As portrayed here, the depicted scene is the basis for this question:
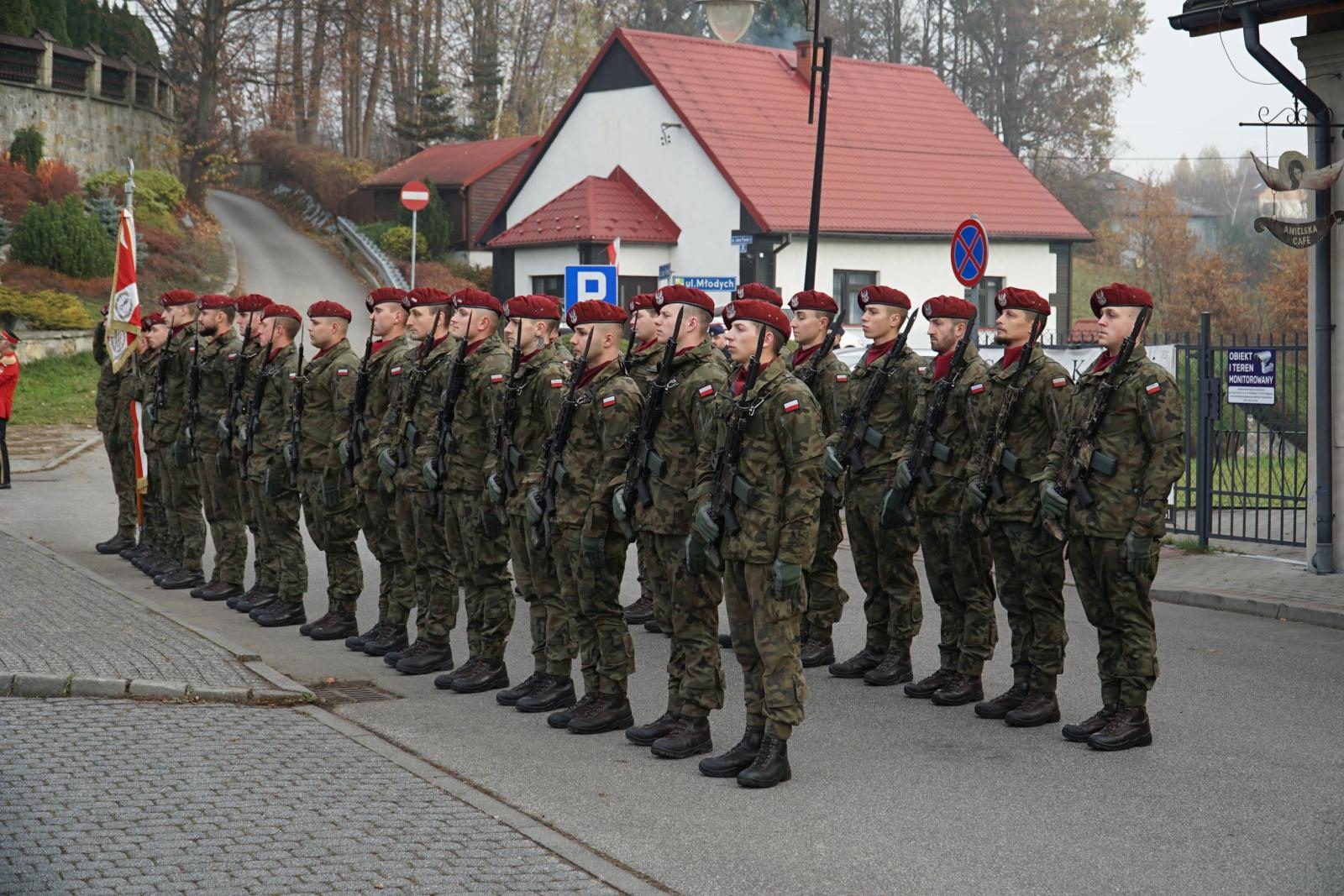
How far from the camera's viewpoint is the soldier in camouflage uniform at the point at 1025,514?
26.2ft

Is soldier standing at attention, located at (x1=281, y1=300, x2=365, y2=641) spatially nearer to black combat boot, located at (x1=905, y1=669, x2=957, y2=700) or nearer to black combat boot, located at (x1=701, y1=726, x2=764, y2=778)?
black combat boot, located at (x1=905, y1=669, x2=957, y2=700)

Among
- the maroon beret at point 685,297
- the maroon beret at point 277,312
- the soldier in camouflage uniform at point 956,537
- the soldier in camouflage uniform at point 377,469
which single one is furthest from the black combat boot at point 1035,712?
the maroon beret at point 277,312

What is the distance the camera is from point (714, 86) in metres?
37.7

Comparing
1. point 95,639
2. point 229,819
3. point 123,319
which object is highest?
point 123,319

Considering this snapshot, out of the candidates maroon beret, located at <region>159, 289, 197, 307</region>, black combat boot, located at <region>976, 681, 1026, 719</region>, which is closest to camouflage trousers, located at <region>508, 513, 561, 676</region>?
black combat boot, located at <region>976, 681, 1026, 719</region>

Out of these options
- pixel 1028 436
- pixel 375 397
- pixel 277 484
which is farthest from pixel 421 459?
pixel 1028 436

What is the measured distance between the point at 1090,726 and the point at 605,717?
2.40m

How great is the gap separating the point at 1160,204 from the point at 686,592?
45.0m

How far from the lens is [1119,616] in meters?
7.56

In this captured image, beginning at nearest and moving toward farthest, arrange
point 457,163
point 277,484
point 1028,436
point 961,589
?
point 1028,436 → point 961,589 → point 277,484 → point 457,163

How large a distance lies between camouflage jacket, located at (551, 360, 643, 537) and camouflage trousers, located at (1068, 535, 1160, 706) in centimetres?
229

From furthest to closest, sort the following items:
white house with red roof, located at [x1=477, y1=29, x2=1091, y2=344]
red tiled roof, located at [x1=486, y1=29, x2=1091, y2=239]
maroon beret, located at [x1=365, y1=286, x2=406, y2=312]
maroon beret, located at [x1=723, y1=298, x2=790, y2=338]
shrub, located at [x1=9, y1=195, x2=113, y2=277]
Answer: red tiled roof, located at [x1=486, y1=29, x2=1091, y2=239] → white house with red roof, located at [x1=477, y1=29, x2=1091, y2=344] → shrub, located at [x1=9, y1=195, x2=113, y2=277] → maroon beret, located at [x1=365, y1=286, x2=406, y2=312] → maroon beret, located at [x1=723, y1=298, x2=790, y2=338]

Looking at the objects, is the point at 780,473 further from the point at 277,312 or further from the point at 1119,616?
the point at 277,312

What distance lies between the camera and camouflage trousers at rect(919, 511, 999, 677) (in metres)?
8.46
